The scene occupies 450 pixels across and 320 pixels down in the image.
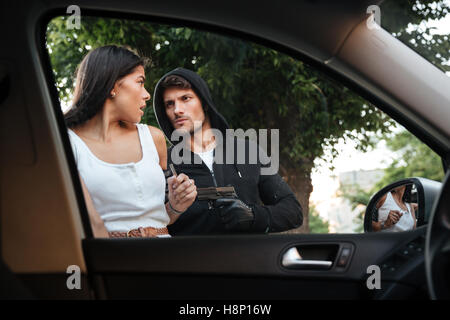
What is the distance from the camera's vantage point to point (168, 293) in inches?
57.9

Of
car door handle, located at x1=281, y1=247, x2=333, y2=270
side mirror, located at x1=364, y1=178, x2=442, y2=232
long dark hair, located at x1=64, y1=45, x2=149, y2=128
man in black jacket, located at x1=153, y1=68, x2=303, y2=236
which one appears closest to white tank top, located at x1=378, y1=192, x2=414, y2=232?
side mirror, located at x1=364, y1=178, x2=442, y2=232

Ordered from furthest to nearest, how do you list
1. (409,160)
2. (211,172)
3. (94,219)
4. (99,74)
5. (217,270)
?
(409,160) → (211,172) → (99,74) → (94,219) → (217,270)

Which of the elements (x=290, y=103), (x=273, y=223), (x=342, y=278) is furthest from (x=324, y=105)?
(x=342, y=278)

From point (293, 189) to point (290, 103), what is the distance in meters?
0.35

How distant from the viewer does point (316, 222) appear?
75.7 inches

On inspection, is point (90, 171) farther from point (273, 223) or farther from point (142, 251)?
point (273, 223)

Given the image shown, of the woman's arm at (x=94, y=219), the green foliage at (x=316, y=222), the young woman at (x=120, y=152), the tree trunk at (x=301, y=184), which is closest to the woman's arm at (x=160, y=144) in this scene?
the young woman at (x=120, y=152)

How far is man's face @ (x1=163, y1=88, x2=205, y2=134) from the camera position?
200 cm

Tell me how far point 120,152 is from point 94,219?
283mm

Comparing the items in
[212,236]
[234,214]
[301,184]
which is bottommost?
[212,236]

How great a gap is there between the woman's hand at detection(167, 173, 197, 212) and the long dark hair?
1.21 ft

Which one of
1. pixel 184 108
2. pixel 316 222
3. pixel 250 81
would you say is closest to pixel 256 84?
pixel 250 81

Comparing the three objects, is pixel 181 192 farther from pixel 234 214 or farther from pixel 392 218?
pixel 392 218

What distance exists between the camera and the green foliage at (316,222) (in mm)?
1829
